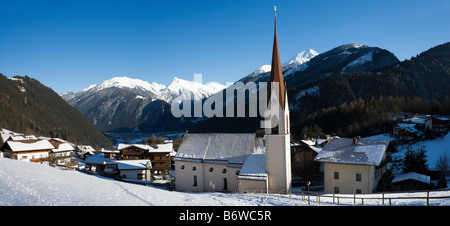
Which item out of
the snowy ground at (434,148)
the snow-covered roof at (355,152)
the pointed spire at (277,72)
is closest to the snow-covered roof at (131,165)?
the pointed spire at (277,72)

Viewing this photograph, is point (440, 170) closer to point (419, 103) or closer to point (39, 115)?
point (419, 103)

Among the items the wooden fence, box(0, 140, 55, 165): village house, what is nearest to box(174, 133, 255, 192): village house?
the wooden fence

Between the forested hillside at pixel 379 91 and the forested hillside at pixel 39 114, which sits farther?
the forested hillside at pixel 39 114

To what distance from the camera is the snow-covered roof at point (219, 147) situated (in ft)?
114

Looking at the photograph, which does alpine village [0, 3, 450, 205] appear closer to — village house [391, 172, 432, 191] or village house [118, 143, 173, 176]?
village house [391, 172, 432, 191]

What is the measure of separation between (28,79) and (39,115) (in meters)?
48.1

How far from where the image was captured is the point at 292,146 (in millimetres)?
60469

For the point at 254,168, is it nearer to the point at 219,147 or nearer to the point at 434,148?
the point at 219,147

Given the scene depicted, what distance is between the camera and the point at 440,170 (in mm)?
40844

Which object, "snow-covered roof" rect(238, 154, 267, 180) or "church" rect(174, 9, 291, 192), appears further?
"snow-covered roof" rect(238, 154, 267, 180)

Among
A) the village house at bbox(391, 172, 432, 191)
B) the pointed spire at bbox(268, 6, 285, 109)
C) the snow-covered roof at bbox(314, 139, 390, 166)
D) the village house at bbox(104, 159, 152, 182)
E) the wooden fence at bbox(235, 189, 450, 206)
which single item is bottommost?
the village house at bbox(104, 159, 152, 182)

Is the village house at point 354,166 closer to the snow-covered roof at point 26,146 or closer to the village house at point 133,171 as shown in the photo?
the village house at point 133,171

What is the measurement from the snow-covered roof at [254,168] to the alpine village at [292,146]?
0.14 metres

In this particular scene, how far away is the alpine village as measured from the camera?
98.0 feet
